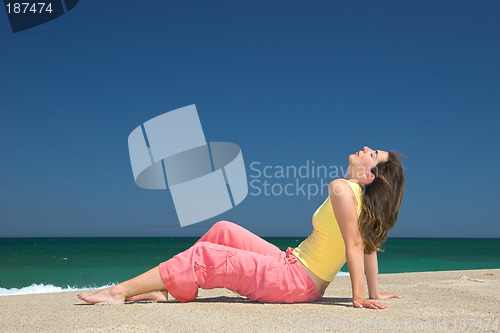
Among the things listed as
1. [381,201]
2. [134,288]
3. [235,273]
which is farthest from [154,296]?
[381,201]

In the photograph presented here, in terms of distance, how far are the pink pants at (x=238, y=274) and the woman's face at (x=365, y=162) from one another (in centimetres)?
75

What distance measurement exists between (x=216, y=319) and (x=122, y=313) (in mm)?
617

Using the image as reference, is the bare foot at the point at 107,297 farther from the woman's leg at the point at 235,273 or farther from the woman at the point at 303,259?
the woman's leg at the point at 235,273

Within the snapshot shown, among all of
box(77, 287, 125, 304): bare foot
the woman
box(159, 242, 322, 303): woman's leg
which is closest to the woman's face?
the woman

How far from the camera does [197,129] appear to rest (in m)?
7.09

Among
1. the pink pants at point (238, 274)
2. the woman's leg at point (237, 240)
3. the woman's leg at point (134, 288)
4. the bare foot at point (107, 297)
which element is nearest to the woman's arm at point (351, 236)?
the pink pants at point (238, 274)

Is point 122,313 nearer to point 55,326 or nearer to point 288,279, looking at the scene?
point 55,326

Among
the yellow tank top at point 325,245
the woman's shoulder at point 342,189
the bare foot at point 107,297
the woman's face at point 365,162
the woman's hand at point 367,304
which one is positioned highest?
the woman's face at point 365,162

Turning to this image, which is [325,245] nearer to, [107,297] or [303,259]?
[303,259]

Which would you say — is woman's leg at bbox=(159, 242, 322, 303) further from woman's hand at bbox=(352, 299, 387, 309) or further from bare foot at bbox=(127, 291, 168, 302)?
woman's hand at bbox=(352, 299, 387, 309)

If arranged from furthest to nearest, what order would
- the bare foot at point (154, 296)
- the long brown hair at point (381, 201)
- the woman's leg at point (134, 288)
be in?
the bare foot at point (154, 296) → the woman's leg at point (134, 288) → the long brown hair at point (381, 201)

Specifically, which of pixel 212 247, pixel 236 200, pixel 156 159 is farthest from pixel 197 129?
pixel 212 247

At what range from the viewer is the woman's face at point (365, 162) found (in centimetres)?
307

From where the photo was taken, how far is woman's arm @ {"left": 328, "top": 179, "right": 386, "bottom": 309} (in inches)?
112
